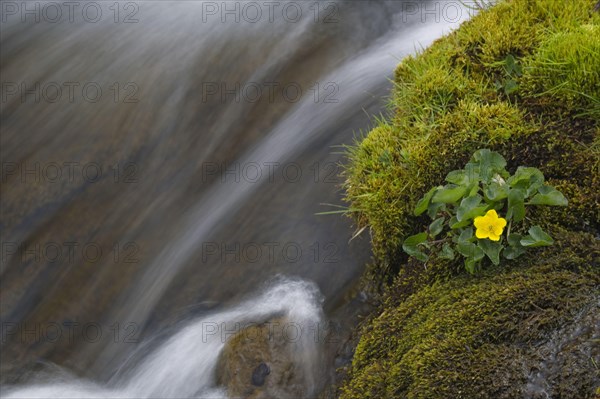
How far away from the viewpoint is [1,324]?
14.2 feet

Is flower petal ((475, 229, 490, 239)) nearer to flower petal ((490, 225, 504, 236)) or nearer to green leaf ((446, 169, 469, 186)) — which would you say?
flower petal ((490, 225, 504, 236))

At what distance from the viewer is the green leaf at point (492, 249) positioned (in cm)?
256

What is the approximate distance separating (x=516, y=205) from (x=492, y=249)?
8.9 inches

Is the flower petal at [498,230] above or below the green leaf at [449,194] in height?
below

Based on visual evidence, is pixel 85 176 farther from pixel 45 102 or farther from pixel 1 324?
pixel 1 324

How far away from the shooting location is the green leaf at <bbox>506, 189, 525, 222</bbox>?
2.62 meters
